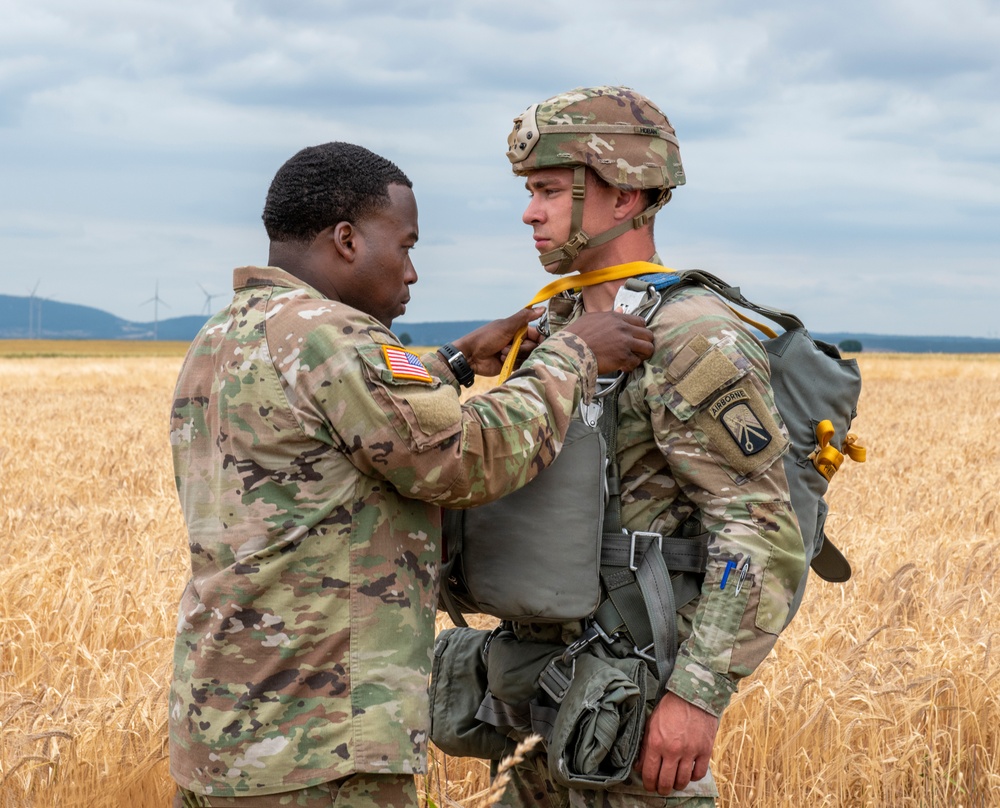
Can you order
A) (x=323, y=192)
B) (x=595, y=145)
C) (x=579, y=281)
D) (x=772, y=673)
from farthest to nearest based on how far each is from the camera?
(x=772, y=673), (x=579, y=281), (x=595, y=145), (x=323, y=192)

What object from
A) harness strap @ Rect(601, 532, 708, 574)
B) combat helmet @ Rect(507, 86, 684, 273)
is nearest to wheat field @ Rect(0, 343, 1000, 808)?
harness strap @ Rect(601, 532, 708, 574)

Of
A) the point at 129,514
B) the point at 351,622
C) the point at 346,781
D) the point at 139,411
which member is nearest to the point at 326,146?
the point at 351,622

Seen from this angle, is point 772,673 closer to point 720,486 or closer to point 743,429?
point 720,486

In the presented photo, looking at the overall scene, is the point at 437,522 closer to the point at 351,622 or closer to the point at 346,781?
the point at 351,622

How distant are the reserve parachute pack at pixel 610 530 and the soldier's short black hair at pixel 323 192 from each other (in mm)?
815

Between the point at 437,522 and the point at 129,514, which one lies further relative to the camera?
the point at 129,514

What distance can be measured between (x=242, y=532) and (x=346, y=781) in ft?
2.18

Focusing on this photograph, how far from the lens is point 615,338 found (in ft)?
9.85

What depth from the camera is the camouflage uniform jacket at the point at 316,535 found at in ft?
8.60

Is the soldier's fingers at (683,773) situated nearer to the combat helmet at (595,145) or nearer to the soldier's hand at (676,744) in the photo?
the soldier's hand at (676,744)

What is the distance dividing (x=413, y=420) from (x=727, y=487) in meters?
0.95

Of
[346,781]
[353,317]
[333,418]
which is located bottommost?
[346,781]

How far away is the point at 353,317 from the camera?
2.72 m

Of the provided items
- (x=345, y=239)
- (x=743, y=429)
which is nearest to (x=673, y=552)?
(x=743, y=429)
